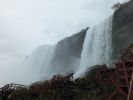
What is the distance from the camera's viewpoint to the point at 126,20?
48.1 m

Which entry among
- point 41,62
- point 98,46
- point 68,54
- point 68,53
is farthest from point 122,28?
point 41,62

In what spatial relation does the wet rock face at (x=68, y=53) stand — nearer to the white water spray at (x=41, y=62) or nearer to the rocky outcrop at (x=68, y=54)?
the rocky outcrop at (x=68, y=54)

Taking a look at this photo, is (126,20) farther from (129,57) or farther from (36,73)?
(36,73)

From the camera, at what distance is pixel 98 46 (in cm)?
5328

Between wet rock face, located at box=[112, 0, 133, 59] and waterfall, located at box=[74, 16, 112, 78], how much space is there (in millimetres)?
1263

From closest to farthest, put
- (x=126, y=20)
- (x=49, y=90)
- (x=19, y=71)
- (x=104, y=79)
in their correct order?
(x=104, y=79) < (x=49, y=90) < (x=126, y=20) < (x=19, y=71)

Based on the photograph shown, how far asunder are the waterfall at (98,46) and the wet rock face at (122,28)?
4.14 feet

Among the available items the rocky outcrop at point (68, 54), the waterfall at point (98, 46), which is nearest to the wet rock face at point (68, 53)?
the rocky outcrop at point (68, 54)

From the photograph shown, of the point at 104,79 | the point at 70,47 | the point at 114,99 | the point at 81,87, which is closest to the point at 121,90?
the point at 114,99

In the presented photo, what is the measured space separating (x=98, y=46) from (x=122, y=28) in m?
6.48

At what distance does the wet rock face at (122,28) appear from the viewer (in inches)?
1855

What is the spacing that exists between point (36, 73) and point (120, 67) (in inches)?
2533

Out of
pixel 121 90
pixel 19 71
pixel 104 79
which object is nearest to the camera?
pixel 121 90

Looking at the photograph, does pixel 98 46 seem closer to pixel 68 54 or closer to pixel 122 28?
pixel 122 28
